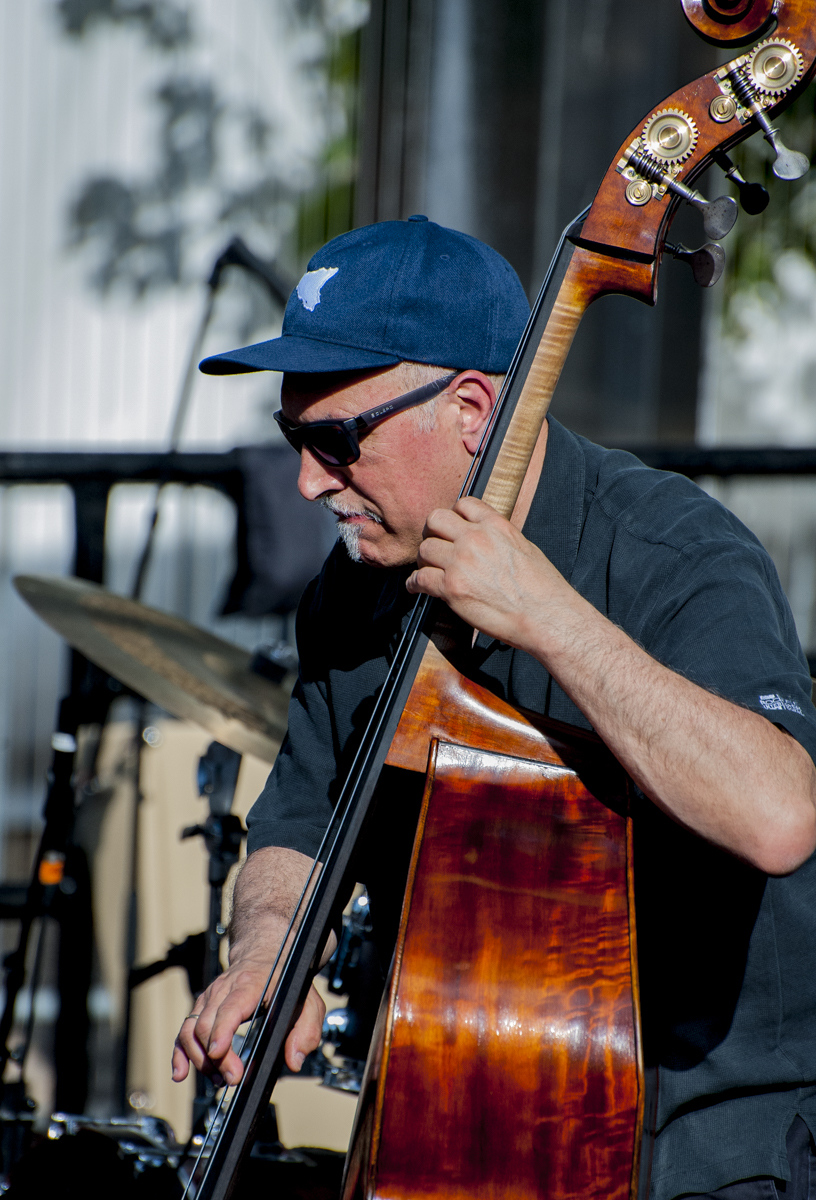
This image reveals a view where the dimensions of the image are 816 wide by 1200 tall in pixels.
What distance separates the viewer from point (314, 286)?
5.48 feet

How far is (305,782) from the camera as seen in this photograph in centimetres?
190

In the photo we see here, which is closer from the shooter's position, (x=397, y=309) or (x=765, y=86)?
(x=765, y=86)

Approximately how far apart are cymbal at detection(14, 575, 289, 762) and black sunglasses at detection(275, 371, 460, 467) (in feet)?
2.50

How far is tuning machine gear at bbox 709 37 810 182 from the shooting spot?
1.33 meters

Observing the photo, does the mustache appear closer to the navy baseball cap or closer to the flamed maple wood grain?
the navy baseball cap

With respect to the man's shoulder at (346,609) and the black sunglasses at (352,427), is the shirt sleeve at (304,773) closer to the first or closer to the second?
the man's shoulder at (346,609)

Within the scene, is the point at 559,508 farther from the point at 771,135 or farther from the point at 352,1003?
the point at 352,1003

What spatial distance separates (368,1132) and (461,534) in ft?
2.15

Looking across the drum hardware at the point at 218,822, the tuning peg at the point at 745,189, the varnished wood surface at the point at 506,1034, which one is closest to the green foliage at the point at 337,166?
the drum hardware at the point at 218,822

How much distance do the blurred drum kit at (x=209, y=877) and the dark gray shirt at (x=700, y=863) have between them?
0.61 meters

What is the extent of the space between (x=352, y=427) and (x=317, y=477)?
0.11 meters

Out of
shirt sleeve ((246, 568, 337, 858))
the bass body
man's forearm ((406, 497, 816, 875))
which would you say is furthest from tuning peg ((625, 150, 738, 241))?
shirt sleeve ((246, 568, 337, 858))

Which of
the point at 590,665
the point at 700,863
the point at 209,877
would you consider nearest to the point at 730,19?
the point at 590,665

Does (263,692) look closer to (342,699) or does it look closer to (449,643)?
(342,699)
